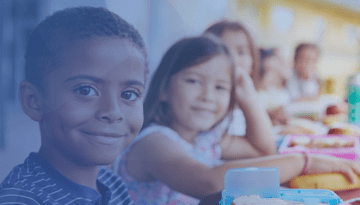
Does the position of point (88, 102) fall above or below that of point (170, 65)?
below

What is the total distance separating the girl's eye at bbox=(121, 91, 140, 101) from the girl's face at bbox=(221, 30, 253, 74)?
1.31ft

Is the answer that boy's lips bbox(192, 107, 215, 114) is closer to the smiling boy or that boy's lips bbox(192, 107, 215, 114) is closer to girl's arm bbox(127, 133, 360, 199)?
girl's arm bbox(127, 133, 360, 199)

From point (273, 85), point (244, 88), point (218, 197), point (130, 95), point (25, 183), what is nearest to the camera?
point (25, 183)

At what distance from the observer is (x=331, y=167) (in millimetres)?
838

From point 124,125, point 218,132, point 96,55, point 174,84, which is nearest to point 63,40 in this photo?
point 96,55

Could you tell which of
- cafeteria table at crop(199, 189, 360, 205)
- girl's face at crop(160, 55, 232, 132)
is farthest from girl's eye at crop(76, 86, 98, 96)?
cafeteria table at crop(199, 189, 360, 205)

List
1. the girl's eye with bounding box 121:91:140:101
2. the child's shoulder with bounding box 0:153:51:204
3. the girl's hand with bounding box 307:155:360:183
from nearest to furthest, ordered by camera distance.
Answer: the child's shoulder with bounding box 0:153:51:204 < the girl's eye with bounding box 121:91:140:101 < the girl's hand with bounding box 307:155:360:183

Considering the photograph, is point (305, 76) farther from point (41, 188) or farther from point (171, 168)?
point (41, 188)

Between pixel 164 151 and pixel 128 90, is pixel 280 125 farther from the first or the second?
pixel 128 90

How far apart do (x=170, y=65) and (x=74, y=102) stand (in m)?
0.29

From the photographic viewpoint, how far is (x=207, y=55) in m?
0.82

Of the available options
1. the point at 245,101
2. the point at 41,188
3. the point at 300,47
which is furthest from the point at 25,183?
the point at 300,47

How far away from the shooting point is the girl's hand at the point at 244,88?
961 millimetres

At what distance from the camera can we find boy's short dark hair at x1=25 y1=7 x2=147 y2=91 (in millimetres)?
530
